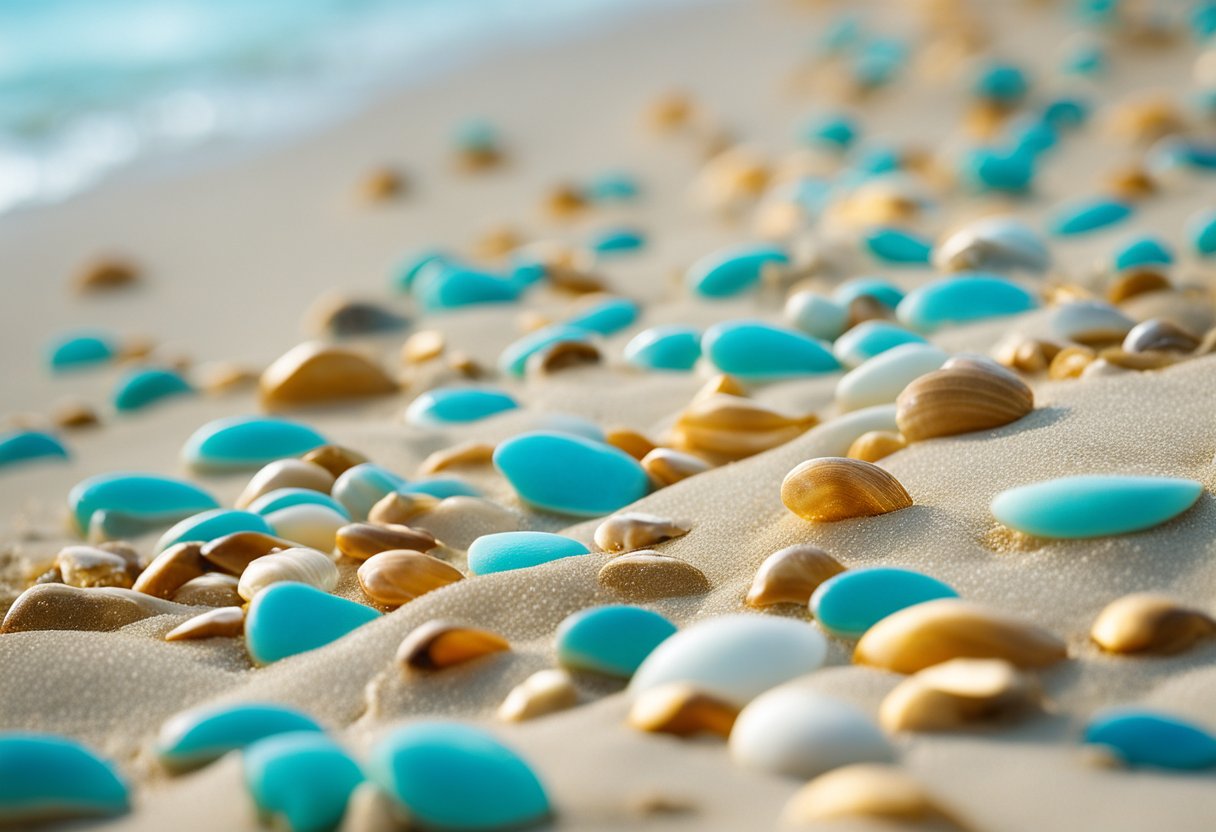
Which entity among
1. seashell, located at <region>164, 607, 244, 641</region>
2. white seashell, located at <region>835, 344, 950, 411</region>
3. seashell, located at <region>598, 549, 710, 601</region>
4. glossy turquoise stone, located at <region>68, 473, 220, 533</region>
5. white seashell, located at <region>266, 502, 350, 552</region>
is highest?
white seashell, located at <region>835, 344, 950, 411</region>

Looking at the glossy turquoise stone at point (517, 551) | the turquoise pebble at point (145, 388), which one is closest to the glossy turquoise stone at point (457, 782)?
the glossy turquoise stone at point (517, 551)

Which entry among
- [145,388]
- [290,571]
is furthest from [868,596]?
[145,388]

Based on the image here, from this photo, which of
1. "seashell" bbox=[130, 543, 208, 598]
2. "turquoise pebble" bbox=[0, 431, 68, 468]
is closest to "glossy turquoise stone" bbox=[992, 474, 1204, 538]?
"seashell" bbox=[130, 543, 208, 598]

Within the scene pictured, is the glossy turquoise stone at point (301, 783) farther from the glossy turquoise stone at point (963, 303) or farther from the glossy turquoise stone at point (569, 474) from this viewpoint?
the glossy turquoise stone at point (963, 303)

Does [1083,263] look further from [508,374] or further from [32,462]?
[32,462]

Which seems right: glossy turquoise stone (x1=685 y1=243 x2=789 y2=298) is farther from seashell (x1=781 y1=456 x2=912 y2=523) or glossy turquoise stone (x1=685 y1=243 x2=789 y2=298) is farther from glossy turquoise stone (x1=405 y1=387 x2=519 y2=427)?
seashell (x1=781 y1=456 x2=912 y2=523)

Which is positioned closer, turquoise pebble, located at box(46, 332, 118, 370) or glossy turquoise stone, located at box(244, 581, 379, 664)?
glossy turquoise stone, located at box(244, 581, 379, 664)
